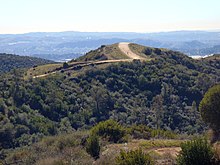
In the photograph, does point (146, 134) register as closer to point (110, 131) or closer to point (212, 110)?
point (110, 131)

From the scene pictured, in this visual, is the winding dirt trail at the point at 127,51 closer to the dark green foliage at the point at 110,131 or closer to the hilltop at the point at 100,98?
the hilltop at the point at 100,98

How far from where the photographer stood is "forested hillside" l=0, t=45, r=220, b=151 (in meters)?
53.9

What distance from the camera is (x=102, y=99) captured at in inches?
2544

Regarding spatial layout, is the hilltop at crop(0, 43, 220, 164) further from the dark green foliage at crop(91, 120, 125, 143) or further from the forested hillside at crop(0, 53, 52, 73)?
the forested hillside at crop(0, 53, 52, 73)

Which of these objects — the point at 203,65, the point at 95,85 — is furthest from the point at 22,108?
the point at 203,65

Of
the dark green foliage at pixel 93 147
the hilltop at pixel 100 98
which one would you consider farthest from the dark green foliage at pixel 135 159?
the hilltop at pixel 100 98

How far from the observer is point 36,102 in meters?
62.7

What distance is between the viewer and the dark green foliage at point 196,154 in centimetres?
1541

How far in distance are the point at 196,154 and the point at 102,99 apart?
49.4 m

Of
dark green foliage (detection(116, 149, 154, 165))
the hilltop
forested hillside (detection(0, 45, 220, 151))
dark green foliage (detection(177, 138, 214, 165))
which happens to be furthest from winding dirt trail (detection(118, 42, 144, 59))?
dark green foliage (detection(116, 149, 154, 165))

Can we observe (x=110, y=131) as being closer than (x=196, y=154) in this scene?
No

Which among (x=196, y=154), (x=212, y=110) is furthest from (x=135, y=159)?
(x=212, y=110)

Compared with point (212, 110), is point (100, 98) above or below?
below

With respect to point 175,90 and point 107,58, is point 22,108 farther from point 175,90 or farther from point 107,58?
point 107,58
